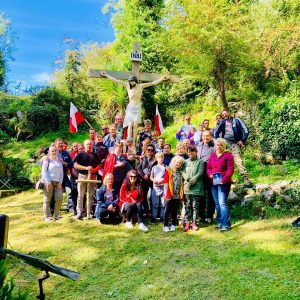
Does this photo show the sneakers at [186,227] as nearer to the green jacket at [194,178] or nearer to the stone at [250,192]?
the green jacket at [194,178]

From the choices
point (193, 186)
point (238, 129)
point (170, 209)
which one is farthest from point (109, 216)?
point (238, 129)

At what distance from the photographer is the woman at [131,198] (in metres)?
7.23

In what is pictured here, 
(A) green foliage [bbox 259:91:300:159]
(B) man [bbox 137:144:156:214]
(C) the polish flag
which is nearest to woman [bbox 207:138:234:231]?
(B) man [bbox 137:144:156:214]

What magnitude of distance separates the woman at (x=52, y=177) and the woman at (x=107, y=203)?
91cm

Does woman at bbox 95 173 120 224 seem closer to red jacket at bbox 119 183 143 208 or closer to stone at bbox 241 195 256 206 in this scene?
red jacket at bbox 119 183 143 208

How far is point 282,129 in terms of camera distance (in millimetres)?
10602

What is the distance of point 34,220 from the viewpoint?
8.12 m

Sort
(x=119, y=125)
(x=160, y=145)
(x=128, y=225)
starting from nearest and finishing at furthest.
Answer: (x=128, y=225)
(x=160, y=145)
(x=119, y=125)

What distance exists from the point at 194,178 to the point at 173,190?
0.50 m

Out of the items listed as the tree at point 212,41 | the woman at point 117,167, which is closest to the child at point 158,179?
the woman at point 117,167

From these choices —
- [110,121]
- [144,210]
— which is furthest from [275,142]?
[110,121]

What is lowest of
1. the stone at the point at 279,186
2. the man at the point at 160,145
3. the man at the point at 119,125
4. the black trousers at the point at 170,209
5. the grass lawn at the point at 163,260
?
the grass lawn at the point at 163,260

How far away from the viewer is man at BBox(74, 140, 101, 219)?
783 centimetres

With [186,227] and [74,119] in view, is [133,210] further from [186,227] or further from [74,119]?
[74,119]
